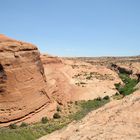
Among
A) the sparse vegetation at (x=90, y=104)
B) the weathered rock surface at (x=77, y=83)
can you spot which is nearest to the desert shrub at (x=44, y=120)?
the sparse vegetation at (x=90, y=104)

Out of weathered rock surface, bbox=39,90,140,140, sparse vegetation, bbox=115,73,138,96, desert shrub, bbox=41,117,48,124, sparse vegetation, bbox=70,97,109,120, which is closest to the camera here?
weathered rock surface, bbox=39,90,140,140

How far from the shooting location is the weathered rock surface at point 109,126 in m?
7.13

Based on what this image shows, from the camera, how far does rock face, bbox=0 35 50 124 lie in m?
26.1

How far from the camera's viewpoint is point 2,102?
25.9 metres

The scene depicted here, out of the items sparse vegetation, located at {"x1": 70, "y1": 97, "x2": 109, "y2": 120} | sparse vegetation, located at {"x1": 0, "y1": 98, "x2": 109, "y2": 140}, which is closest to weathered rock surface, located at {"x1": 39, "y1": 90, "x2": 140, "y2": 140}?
sparse vegetation, located at {"x1": 0, "y1": 98, "x2": 109, "y2": 140}

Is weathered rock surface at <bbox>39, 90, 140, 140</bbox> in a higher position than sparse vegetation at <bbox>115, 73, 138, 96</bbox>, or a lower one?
higher

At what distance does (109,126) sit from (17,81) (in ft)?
64.9

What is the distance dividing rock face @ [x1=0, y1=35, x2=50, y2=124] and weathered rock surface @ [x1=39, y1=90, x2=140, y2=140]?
17.9m

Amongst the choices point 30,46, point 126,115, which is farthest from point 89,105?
point 126,115

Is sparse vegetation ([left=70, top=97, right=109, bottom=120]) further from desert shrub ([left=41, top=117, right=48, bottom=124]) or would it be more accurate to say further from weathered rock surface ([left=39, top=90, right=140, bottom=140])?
weathered rock surface ([left=39, top=90, right=140, bottom=140])

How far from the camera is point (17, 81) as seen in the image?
2681 centimetres

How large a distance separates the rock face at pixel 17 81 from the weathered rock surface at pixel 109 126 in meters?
17.9

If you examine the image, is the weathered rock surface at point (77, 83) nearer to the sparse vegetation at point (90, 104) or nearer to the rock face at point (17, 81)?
the sparse vegetation at point (90, 104)

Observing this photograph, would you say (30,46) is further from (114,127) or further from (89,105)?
(114,127)
